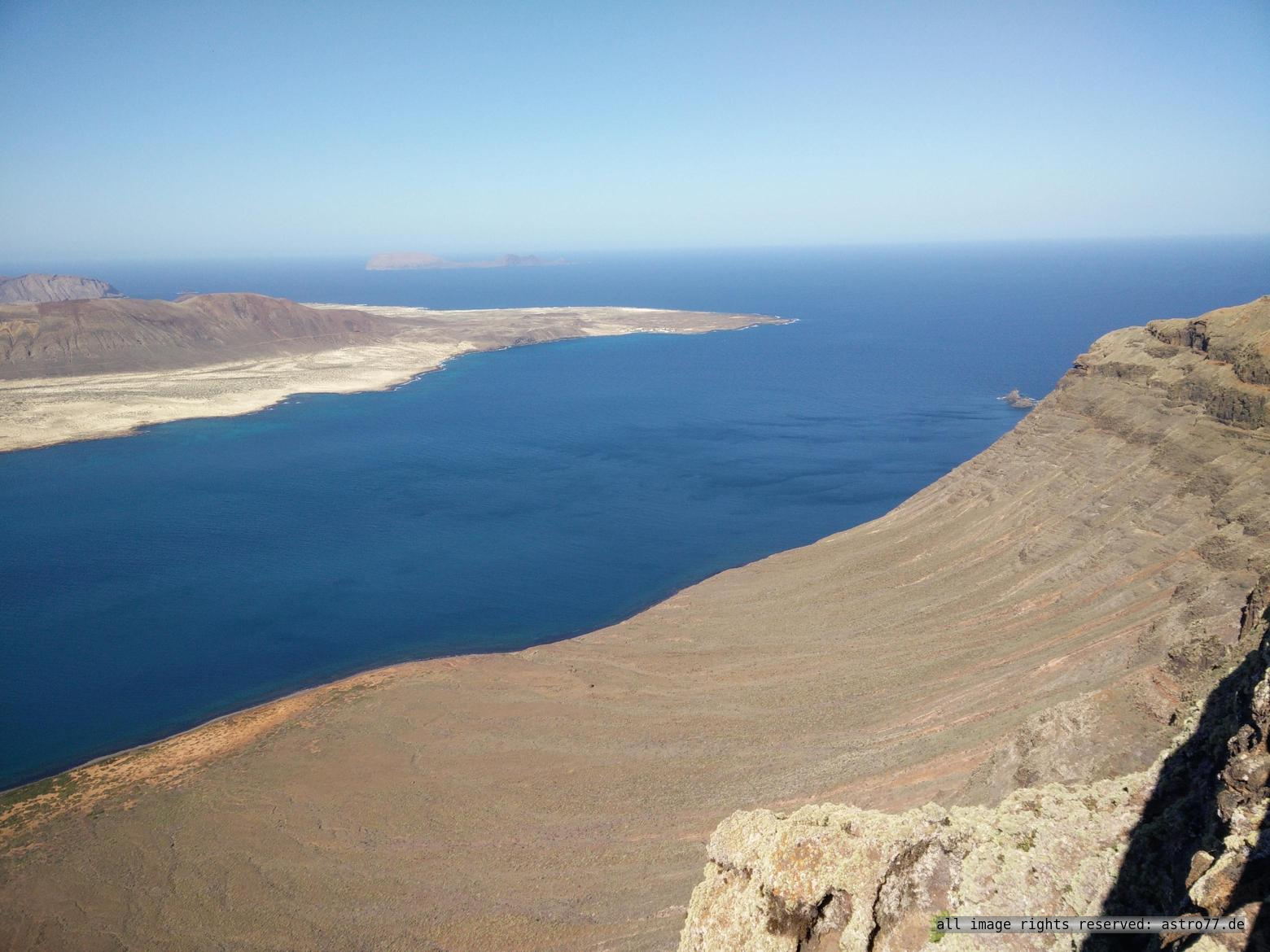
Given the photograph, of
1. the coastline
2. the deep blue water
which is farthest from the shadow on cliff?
the coastline

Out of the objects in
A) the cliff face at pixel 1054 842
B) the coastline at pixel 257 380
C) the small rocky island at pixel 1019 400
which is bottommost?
the cliff face at pixel 1054 842

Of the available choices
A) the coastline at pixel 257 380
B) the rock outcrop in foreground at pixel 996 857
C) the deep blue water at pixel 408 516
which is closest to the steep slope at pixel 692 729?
the deep blue water at pixel 408 516

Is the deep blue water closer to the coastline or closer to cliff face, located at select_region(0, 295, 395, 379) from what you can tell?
the coastline

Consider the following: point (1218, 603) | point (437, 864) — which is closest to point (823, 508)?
point (1218, 603)

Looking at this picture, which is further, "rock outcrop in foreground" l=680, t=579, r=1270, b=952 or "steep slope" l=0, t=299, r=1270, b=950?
"steep slope" l=0, t=299, r=1270, b=950

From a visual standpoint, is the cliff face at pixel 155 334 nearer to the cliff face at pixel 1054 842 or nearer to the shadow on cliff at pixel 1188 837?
the cliff face at pixel 1054 842

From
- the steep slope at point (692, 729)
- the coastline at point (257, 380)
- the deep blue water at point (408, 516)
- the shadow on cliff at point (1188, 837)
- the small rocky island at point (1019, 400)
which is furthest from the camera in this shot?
the small rocky island at point (1019, 400)

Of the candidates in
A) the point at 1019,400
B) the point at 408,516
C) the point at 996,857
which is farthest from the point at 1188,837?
the point at 1019,400
